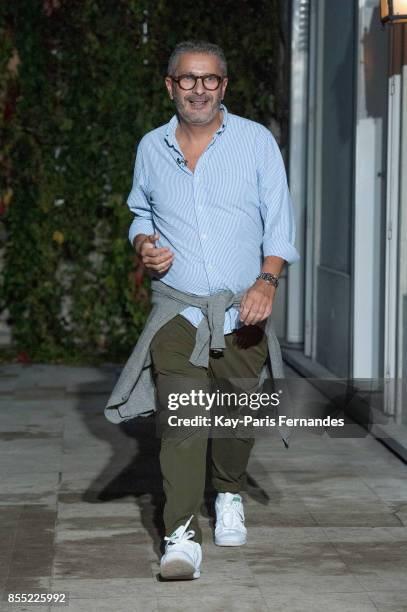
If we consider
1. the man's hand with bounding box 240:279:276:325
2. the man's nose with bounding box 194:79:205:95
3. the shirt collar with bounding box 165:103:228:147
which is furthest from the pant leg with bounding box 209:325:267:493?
the man's nose with bounding box 194:79:205:95

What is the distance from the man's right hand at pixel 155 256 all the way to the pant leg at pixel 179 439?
0.22 m

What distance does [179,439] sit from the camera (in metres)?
4.71

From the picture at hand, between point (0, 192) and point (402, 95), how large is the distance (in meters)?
4.50

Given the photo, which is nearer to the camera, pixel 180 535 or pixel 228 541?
pixel 180 535

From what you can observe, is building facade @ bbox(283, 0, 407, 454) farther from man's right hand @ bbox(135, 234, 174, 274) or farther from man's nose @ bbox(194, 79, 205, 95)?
man's nose @ bbox(194, 79, 205, 95)

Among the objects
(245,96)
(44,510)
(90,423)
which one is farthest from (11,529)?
(245,96)

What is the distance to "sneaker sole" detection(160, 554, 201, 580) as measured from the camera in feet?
15.1

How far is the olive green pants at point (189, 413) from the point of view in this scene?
4.71m

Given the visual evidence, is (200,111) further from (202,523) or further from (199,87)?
(202,523)

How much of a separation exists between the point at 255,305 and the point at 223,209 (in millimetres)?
383

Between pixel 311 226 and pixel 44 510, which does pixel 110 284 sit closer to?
pixel 311 226

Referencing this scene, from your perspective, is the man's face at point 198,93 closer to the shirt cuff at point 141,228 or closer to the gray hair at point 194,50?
the gray hair at point 194,50

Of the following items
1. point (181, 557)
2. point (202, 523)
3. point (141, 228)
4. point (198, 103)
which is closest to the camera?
point (181, 557)

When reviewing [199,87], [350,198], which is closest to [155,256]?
[199,87]
